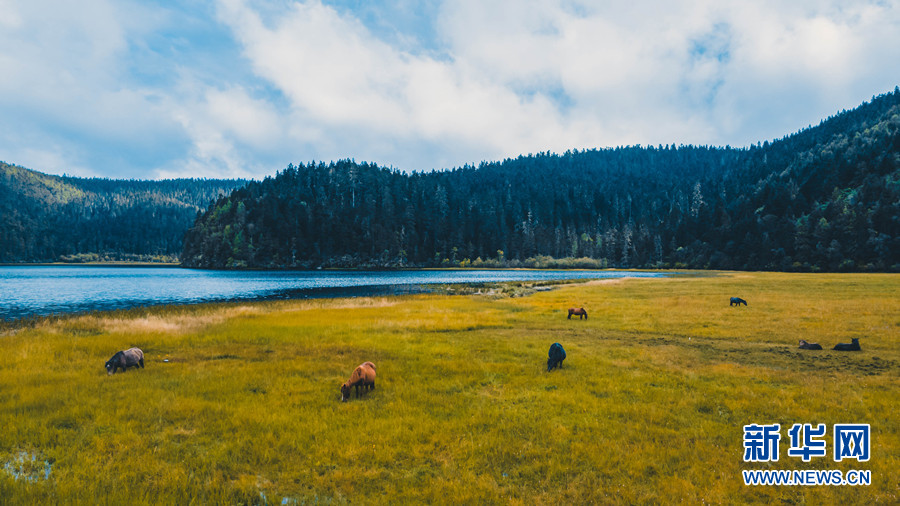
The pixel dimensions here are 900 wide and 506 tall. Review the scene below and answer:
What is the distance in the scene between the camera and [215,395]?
1348 cm

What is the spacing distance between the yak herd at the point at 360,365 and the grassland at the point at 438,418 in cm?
55

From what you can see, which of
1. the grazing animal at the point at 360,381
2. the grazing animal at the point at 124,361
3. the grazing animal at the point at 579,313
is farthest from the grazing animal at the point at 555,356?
the grazing animal at the point at 124,361

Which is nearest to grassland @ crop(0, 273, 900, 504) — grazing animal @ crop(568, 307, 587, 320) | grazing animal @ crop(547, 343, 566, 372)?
grazing animal @ crop(547, 343, 566, 372)

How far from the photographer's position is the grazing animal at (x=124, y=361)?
16.5 m

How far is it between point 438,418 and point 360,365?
4546 mm

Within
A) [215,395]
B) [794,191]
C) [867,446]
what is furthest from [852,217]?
[215,395]

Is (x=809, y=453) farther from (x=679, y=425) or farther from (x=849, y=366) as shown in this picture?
(x=849, y=366)

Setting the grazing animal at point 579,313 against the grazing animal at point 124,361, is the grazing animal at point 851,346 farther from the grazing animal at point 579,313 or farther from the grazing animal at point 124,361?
the grazing animal at point 124,361

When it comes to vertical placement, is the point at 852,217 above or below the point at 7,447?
above

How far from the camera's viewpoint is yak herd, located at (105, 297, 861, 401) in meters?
13.4

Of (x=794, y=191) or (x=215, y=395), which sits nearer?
(x=215, y=395)

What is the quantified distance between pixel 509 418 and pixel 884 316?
31.9 m

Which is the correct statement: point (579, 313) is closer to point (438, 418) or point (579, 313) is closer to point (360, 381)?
point (360, 381)

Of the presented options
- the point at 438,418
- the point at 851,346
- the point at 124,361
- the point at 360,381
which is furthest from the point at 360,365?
the point at 851,346
